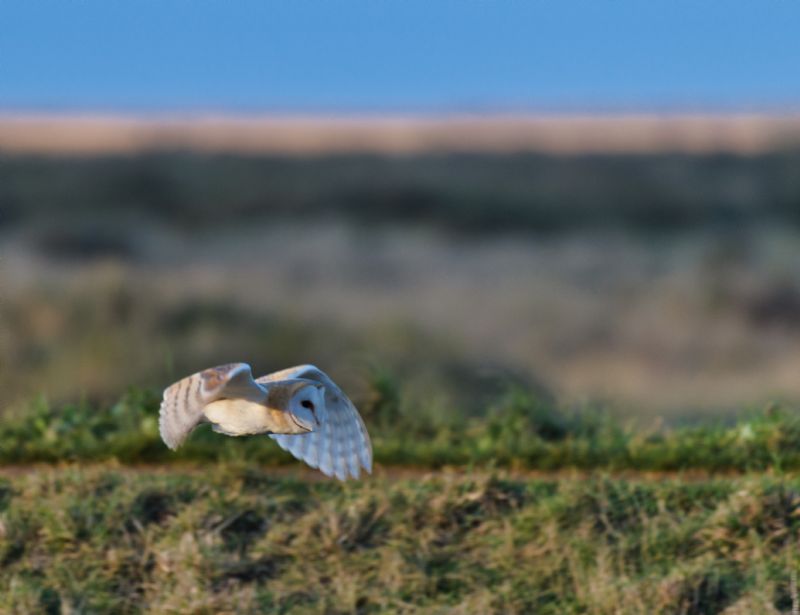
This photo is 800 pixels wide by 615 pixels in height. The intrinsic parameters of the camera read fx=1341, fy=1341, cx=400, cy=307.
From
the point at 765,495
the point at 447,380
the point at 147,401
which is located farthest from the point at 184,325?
the point at 765,495

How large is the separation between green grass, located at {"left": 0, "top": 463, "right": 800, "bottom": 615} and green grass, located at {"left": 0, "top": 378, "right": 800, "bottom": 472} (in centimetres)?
54

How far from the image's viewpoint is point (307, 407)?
5.00 m

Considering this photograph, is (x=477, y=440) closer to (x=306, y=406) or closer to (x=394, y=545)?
(x=394, y=545)

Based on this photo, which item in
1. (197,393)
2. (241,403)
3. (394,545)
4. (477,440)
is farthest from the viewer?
(477,440)

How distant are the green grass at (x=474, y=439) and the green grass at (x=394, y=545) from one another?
0.54 metres

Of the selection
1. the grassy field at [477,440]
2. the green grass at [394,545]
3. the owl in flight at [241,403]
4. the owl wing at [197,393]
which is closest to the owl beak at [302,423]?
the owl in flight at [241,403]

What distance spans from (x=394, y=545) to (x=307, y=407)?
1780 millimetres

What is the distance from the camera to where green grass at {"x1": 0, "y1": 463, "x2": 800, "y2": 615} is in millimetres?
6184

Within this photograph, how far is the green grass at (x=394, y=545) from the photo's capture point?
20.3ft

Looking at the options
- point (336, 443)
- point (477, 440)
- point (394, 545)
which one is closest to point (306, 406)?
point (336, 443)

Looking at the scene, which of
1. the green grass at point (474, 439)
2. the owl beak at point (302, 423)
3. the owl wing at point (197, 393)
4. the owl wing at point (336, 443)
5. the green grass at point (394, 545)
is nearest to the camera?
the owl wing at point (197, 393)

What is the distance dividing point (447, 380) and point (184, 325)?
3.40 meters

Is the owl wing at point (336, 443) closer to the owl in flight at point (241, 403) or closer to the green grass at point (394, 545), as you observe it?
the owl in flight at point (241, 403)

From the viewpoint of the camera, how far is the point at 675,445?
7.72 m
